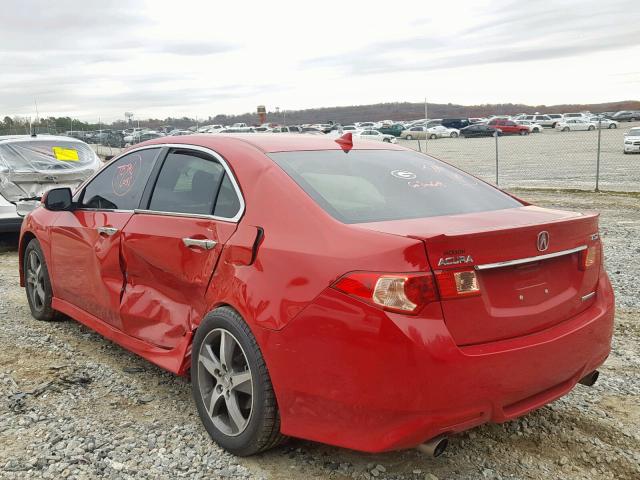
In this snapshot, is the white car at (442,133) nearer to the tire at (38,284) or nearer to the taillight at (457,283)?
the tire at (38,284)

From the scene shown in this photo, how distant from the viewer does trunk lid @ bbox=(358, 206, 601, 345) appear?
2523mm

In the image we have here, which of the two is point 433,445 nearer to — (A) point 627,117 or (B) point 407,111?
(A) point 627,117

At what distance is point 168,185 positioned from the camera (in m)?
3.87

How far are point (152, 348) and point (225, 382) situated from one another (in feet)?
2.52

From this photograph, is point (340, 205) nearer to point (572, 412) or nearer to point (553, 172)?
point (572, 412)

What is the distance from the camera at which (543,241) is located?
9.04 feet

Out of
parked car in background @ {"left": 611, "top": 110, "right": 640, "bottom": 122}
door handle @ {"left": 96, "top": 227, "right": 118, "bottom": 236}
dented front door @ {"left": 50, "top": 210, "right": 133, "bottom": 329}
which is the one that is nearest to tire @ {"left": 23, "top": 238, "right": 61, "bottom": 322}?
dented front door @ {"left": 50, "top": 210, "right": 133, "bottom": 329}

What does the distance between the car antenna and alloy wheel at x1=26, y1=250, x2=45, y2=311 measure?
9.49 feet

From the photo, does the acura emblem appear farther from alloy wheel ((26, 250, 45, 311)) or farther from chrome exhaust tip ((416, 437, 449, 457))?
alloy wheel ((26, 250, 45, 311))

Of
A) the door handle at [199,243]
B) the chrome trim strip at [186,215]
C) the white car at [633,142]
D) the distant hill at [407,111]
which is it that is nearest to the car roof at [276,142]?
the chrome trim strip at [186,215]

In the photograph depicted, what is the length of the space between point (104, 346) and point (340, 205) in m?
2.69

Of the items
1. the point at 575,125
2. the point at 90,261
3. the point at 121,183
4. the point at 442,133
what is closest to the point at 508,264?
the point at 121,183

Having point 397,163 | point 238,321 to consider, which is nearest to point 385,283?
point 238,321

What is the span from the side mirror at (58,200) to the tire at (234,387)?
201cm
